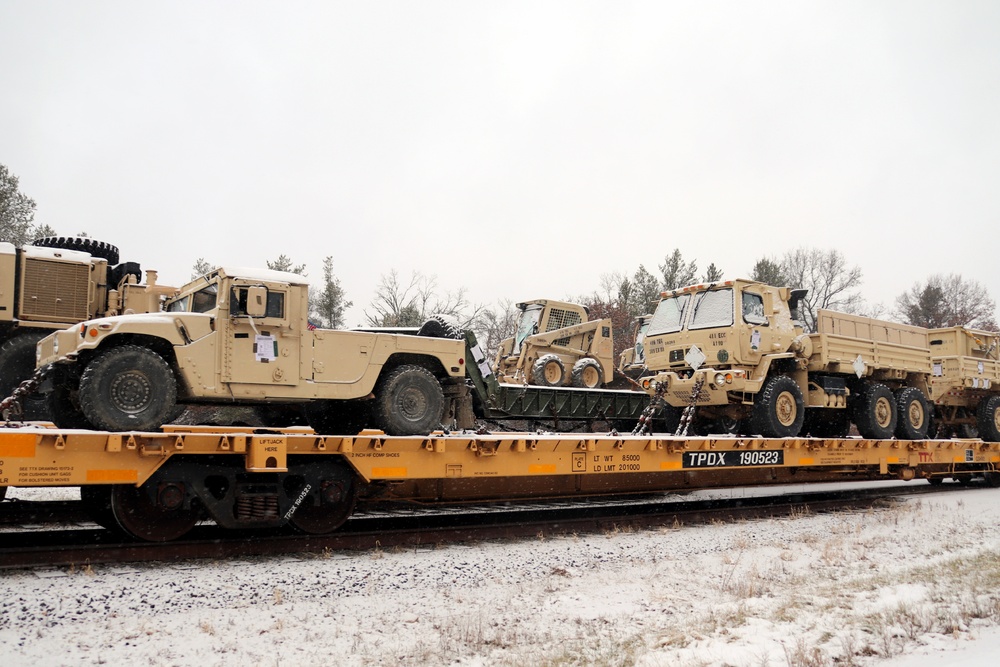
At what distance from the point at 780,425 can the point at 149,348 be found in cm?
828

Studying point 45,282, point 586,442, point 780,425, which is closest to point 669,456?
point 586,442

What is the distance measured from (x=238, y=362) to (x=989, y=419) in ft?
46.2

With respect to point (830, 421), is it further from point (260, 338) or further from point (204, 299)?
point (204, 299)

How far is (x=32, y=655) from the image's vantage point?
4.48 metres

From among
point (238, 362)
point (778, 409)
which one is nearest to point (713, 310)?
point (778, 409)

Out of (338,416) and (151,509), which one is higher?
(338,416)

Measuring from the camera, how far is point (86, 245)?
12.1 metres

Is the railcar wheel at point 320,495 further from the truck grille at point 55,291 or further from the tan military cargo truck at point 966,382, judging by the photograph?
the tan military cargo truck at point 966,382

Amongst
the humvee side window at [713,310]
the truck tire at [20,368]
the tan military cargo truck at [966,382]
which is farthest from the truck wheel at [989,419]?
the truck tire at [20,368]

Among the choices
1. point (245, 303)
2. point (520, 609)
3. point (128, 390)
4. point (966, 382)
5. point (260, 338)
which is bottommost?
point (520, 609)

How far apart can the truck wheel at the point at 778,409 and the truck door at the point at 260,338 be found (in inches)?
257

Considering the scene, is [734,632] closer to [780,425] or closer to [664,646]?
[664,646]

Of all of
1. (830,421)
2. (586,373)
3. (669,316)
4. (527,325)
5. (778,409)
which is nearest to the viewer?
(778,409)

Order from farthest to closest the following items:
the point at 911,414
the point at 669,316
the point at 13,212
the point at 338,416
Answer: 1. the point at 13,212
2. the point at 911,414
3. the point at 669,316
4. the point at 338,416
